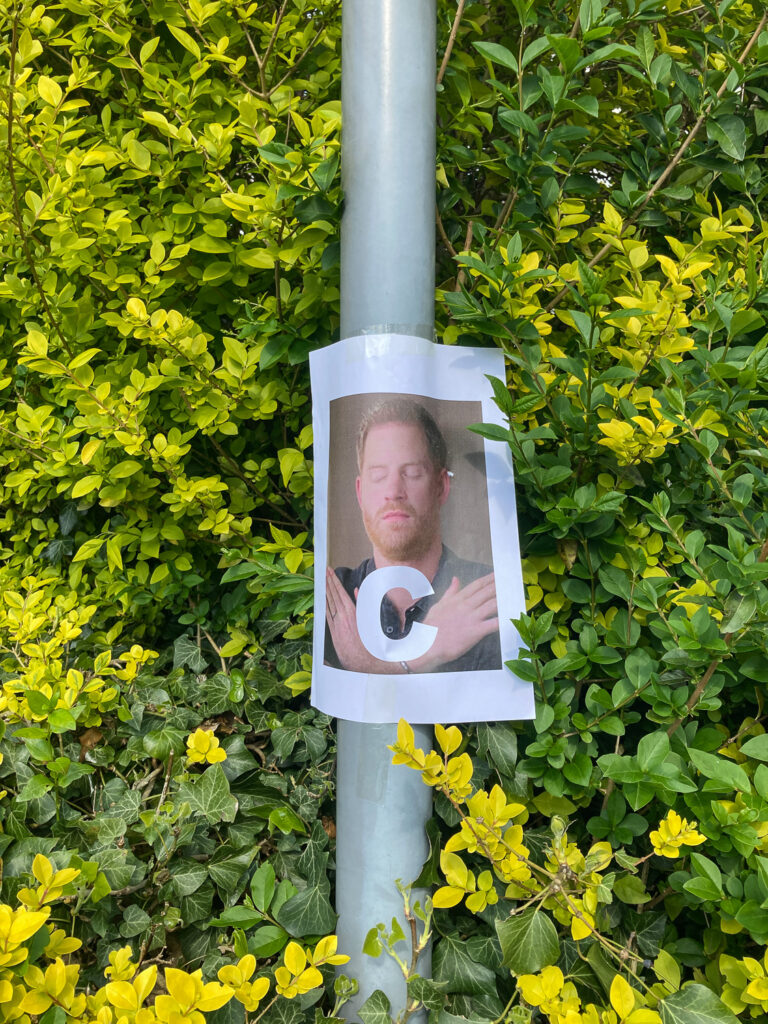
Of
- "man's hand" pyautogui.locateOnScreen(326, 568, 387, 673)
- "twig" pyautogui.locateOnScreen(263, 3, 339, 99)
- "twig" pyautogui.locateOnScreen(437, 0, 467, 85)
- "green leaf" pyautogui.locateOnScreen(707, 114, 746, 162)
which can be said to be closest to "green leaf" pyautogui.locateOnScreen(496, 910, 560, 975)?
"man's hand" pyautogui.locateOnScreen(326, 568, 387, 673)

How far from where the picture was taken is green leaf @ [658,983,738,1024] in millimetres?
704

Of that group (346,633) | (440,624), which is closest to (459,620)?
(440,624)

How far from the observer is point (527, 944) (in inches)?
30.0

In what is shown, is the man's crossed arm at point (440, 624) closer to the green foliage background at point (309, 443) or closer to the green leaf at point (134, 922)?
the green foliage background at point (309, 443)

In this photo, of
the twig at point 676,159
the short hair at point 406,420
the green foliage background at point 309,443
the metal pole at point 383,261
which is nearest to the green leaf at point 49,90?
the green foliage background at point 309,443

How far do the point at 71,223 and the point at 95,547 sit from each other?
0.54m

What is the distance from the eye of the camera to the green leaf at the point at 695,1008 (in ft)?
2.31

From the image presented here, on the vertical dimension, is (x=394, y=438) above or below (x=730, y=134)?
below

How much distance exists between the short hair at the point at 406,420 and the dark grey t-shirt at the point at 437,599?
0.12 meters

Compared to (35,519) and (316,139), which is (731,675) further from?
(35,519)

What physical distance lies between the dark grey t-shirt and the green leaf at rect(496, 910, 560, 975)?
29 centimetres

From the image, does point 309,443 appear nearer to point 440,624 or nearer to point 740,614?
point 440,624

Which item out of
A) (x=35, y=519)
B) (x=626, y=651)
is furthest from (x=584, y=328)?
(x=35, y=519)

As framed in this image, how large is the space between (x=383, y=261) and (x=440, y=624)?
1.51ft
